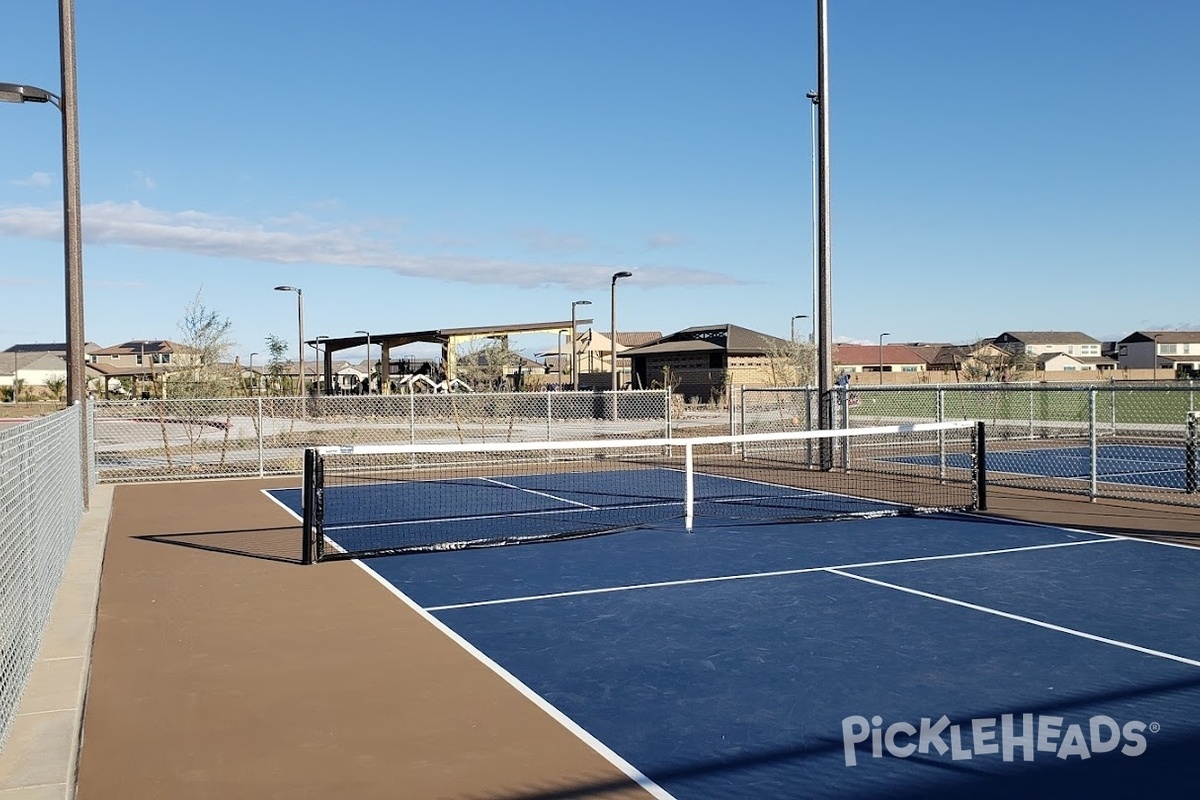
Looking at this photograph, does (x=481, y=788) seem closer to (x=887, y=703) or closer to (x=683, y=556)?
(x=887, y=703)

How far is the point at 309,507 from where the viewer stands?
11.0 m

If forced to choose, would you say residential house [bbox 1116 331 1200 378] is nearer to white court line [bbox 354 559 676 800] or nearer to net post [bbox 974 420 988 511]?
net post [bbox 974 420 988 511]

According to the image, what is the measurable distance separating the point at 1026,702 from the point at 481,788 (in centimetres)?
330

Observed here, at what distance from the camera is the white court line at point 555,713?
5000 mm

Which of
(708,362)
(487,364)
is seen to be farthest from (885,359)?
(487,364)

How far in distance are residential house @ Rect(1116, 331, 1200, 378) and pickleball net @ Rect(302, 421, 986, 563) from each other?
107099 mm

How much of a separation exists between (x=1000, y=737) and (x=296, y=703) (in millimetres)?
4124

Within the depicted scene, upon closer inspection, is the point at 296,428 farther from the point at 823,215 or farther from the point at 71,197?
the point at 823,215

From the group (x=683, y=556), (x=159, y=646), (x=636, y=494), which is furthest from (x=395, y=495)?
(x=159, y=646)

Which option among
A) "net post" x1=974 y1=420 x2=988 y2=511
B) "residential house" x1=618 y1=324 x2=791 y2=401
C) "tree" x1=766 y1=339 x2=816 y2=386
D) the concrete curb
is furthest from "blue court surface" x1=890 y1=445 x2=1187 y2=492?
"residential house" x1=618 y1=324 x2=791 y2=401

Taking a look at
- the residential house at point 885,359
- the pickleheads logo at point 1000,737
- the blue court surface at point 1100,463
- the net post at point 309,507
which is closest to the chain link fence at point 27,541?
the net post at point 309,507

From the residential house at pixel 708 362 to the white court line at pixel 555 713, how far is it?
52359 millimetres

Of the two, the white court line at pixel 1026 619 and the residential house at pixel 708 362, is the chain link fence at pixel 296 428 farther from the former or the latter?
the residential house at pixel 708 362

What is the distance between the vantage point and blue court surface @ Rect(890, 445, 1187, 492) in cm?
1933
